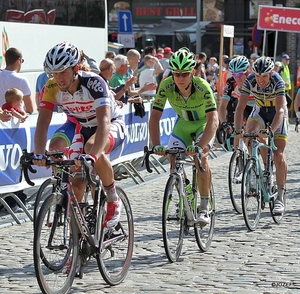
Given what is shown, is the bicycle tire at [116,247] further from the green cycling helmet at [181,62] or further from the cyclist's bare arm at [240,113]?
the cyclist's bare arm at [240,113]

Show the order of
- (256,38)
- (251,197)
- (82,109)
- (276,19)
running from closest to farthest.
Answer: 1. (82,109)
2. (251,197)
3. (276,19)
4. (256,38)

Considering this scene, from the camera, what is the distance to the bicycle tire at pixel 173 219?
826 centimetres

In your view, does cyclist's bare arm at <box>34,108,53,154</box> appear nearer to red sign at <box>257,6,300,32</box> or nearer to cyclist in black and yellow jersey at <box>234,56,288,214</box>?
cyclist in black and yellow jersey at <box>234,56,288,214</box>

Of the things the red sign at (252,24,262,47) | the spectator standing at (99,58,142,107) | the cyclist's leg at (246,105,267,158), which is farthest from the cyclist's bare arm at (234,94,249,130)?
the red sign at (252,24,262,47)

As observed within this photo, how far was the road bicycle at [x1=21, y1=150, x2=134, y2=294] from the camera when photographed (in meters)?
6.53

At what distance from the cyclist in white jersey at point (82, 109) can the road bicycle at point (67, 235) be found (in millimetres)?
117

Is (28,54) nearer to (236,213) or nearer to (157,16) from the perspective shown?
(236,213)

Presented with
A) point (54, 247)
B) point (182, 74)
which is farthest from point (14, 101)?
point (54, 247)

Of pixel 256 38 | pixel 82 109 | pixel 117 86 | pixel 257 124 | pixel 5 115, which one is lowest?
pixel 256 38

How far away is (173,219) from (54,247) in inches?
77.3

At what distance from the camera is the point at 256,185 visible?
34.4 feet

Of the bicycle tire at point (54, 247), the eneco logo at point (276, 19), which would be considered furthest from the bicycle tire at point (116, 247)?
the eneco logo at point (276, 19)

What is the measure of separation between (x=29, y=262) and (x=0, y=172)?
8.45 feet

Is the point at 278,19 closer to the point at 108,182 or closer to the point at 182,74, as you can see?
the point at 182,74
